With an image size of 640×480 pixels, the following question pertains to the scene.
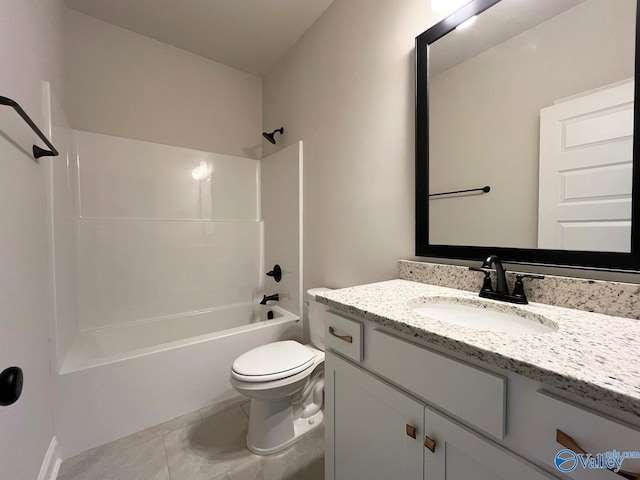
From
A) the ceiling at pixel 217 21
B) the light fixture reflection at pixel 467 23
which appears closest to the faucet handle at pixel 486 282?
the light fixture reflection at pixel 467 23

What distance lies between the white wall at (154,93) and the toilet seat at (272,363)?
71.4 inches

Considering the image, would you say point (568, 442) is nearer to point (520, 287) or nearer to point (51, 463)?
point (520, 287)

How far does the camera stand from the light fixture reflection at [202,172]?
221 centimetres

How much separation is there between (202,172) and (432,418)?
232 cm

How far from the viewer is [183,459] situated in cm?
125

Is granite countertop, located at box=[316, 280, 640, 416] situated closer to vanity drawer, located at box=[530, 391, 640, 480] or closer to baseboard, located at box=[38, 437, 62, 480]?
vanity drawer, located at box=[530, 391, 640, 480]

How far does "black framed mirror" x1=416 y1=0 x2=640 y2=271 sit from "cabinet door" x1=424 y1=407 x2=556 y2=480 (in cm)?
62

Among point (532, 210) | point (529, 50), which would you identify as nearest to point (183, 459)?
point (532, 210)

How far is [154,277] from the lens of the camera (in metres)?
2.04

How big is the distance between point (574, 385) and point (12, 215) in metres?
1.57

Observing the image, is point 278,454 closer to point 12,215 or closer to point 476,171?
point 12,215

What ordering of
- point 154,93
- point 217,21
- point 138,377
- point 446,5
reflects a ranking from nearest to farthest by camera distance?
point 446,5
point 138,377
point 217,21
point 154,93

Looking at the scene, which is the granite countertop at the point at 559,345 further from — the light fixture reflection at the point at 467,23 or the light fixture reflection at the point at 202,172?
the light fixture reflection at the point at 202,172

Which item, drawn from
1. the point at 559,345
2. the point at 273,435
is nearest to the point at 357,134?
the point at 559,345
